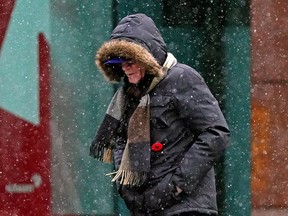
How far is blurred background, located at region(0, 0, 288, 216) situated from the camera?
7.89 m

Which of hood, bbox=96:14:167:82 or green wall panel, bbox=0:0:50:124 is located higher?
hood, bbox=96:14:167:82

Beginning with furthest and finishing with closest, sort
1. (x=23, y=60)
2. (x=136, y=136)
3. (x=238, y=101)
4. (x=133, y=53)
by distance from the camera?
(x=238, y=101) < (x=23, y=60) < (x=136, y=136) < (x=133, y=53)

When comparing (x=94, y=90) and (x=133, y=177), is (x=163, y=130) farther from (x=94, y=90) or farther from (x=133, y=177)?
(x=94, y=90)

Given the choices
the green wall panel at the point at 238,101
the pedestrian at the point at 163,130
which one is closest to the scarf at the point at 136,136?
the pedestrian at the point at 163,130

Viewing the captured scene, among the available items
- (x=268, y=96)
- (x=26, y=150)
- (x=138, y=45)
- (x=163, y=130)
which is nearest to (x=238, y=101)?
(x=268, y=96)

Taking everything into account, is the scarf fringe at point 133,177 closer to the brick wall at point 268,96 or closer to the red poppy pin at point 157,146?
the red poppy pin at point 157,146

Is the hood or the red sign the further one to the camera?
the red sign

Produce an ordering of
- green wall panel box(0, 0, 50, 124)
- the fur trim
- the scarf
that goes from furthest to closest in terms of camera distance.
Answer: green wall panel box(0, 0, 50, 124)
the scarf
the fur trim

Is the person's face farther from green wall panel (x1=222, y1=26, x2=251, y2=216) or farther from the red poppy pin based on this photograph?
green wall panel (x1=222, y1=26, x2=251, y2=216)

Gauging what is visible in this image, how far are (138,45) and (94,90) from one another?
280 cm

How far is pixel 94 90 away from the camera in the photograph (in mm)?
7957

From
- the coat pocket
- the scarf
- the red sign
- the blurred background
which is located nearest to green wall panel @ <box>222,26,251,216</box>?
the blurred background

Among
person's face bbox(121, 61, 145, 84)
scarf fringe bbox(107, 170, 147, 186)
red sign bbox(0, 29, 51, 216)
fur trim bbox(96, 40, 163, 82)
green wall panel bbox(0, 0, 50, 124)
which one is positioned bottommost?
red sign bbox(0, 29, 51, 216)

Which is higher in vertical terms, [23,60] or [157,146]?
[157,146]
